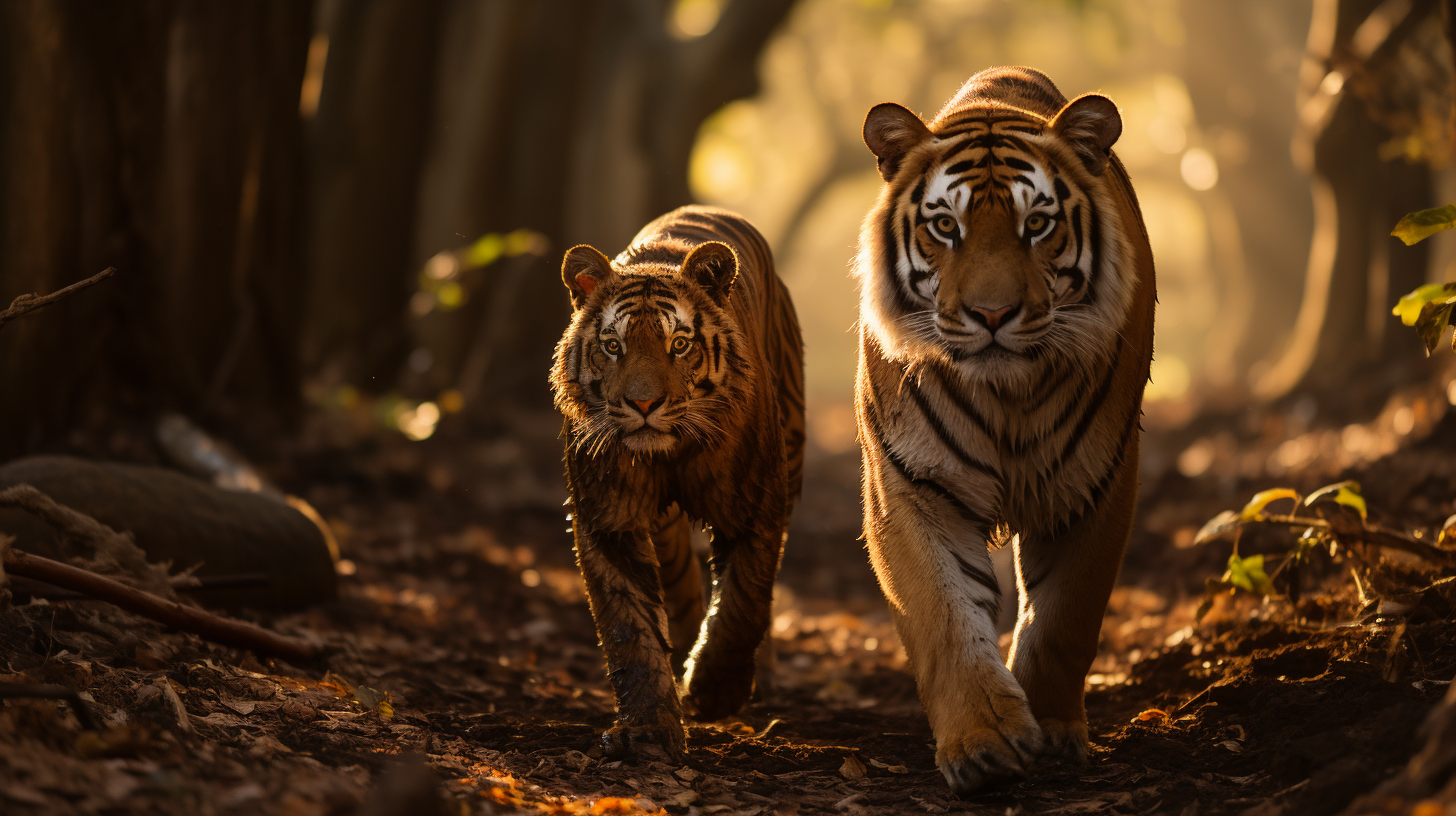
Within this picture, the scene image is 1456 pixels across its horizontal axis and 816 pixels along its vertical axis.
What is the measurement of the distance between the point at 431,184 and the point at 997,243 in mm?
7957

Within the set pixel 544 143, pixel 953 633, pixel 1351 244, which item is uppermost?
pixel 544 143

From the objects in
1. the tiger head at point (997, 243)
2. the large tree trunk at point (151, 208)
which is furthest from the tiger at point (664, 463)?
the large tree trunk at point (151, 208)

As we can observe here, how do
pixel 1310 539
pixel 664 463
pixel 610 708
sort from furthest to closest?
pixel 610 708 → pixel 1310 539 → pixel 664 463

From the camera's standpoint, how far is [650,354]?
3518 millimetres

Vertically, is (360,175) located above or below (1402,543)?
above

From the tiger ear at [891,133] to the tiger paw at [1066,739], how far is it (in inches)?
62.9

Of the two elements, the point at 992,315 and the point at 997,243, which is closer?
the point at 992,315

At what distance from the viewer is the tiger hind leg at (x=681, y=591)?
4.31 meters

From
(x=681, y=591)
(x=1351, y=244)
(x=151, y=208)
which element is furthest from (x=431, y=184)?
(x=1351, y=244)

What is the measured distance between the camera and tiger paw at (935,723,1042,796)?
299 cm

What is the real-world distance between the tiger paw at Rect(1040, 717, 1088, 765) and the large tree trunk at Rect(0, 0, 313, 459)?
4266 millimetres

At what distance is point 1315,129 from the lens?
10.3 meters

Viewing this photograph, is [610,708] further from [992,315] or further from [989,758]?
[992,315]

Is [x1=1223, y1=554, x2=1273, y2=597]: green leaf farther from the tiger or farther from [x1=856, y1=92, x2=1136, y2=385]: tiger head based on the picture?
the tiger
